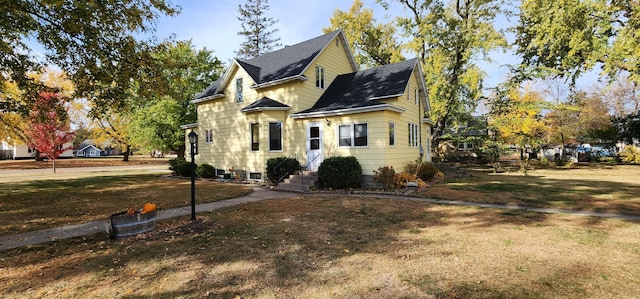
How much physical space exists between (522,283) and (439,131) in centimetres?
2481

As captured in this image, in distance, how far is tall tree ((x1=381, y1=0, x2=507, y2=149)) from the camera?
22688mm

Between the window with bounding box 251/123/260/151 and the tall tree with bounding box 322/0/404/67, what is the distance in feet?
54.4

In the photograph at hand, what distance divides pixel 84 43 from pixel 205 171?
9.79 metres

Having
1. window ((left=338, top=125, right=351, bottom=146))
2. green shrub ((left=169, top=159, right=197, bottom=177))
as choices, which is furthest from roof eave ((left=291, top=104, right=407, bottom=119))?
green shrub ((left=169, top=159, right=197, bottom=177))

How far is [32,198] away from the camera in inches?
448

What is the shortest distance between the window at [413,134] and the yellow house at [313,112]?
0.06 m

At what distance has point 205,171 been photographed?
18281 mm

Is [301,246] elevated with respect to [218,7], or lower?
lower

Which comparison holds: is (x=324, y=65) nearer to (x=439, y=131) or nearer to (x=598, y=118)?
(x=439, y=131)

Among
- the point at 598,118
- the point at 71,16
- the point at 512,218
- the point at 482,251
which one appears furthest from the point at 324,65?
the point at 598,118

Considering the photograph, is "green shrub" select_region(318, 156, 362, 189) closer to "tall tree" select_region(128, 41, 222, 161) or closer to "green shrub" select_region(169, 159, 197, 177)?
"green shrub" select_region(169, 159, 197, 177)

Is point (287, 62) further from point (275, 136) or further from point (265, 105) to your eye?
point (275, 136)

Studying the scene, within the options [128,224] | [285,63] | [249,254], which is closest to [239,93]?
[285,63]

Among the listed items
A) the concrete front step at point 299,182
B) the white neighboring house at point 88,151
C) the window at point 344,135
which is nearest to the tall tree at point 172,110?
the concrete front step at point 299,182
